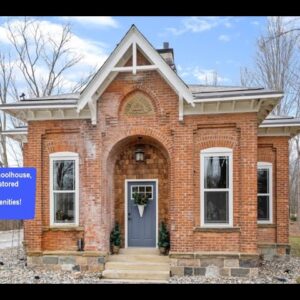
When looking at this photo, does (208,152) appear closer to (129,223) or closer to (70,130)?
(129,223)

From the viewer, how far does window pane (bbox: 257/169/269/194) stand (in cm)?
1226

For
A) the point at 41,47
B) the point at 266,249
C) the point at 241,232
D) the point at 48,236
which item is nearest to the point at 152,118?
the point at 241,232

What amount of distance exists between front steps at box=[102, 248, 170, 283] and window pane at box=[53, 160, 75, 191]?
239 centimetres

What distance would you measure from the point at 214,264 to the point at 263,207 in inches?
155

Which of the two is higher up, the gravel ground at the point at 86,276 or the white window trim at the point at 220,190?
the white window trim at the point at 220,190

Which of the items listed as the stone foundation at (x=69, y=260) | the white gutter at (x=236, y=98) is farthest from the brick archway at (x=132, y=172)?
the white gutter at (x=236, y=98)

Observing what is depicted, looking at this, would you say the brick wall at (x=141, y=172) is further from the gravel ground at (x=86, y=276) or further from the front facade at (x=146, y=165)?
the gravel ground at (x=86, y=276)

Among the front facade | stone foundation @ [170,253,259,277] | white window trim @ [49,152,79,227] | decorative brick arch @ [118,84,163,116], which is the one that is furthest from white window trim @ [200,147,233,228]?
white window trim @ [49,152,79,227]

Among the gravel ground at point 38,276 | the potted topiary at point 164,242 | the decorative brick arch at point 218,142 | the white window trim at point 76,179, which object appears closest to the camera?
the gravel ground at point 38,276

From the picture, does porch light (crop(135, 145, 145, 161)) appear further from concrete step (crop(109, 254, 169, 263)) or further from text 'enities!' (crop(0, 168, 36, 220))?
text 'enities!' (crop(0, 168, 36, 220))

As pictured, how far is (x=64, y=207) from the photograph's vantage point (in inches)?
400

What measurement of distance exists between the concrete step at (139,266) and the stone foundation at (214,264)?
27 cm

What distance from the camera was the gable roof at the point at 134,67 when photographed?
9.14 metres
